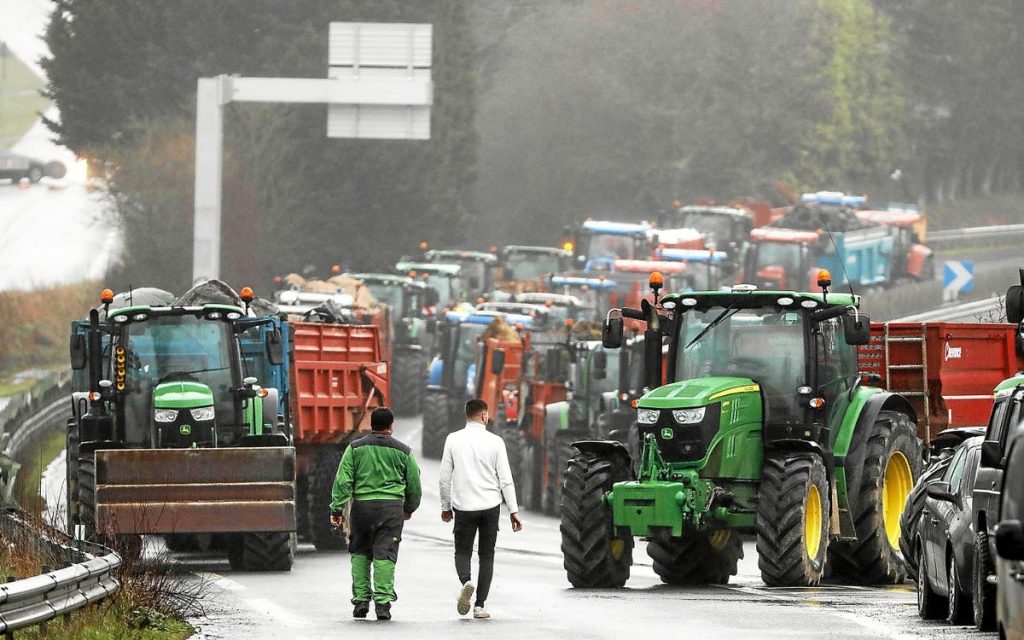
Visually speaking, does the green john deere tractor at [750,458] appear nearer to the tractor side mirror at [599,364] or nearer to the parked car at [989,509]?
the parked car at [989,509]

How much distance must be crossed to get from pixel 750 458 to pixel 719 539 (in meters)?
0.93

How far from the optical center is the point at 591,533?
1991cm

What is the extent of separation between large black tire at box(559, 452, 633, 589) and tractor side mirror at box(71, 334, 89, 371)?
18.1 feet

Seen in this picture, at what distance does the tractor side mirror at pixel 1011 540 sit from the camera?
10.6 meters

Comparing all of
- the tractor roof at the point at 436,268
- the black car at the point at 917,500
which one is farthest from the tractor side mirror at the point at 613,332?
the tractor roof at the point at 436,268

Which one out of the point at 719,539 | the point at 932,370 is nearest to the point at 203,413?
the point at 719,539

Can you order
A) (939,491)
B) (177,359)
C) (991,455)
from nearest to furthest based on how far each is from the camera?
(991,455) → (939,491) → (177,359)

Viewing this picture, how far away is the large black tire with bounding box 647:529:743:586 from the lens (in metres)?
21.0

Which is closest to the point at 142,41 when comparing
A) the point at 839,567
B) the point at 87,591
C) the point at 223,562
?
the point at 223,562

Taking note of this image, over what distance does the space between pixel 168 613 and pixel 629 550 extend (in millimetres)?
5208

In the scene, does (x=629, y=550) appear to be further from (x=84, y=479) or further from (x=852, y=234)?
(x=852, y=234)

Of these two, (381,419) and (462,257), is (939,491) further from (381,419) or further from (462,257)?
(462,257)

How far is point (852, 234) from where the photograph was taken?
2472 inches

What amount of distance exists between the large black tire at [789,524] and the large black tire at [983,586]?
4.29 metres
